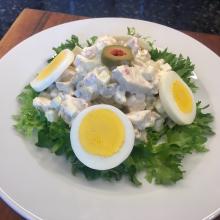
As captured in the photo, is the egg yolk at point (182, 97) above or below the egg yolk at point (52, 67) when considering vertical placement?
below

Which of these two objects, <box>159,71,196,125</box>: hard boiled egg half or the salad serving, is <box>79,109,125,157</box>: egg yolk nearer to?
the salad serving

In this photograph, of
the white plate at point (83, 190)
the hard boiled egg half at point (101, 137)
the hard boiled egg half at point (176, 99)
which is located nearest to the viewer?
the white plate at point (83, 190)

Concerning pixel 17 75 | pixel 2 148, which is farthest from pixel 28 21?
pixel 2 148

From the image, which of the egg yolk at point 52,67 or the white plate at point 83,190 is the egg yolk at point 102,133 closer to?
the white plate at point 83,190

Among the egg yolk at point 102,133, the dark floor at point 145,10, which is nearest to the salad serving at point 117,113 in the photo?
the egg yolk at point 102,133

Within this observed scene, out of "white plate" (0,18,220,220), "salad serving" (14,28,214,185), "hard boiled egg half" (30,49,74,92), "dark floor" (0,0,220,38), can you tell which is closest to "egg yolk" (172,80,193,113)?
"salad serving" (14,28,214,185)

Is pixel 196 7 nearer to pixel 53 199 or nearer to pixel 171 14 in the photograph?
pixel 171 14
